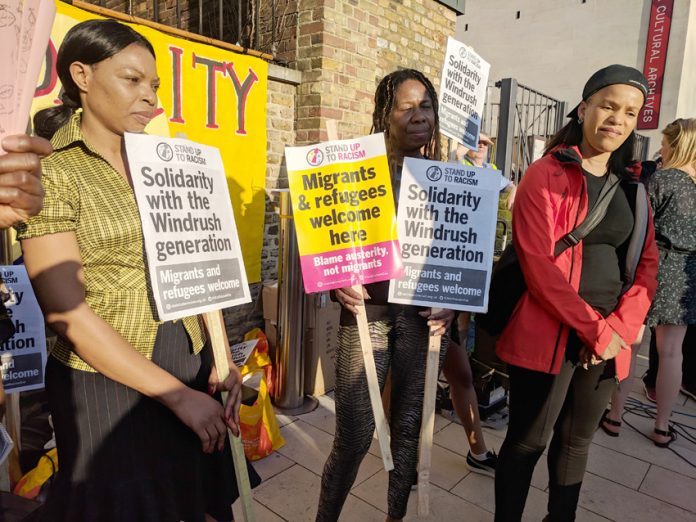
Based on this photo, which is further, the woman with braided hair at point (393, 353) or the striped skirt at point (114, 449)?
the woman with braided hair at point (393, 353)

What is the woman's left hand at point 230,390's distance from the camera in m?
1.39

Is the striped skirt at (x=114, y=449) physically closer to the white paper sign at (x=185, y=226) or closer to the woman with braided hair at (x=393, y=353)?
the white paper sign at (x=185, y=226)

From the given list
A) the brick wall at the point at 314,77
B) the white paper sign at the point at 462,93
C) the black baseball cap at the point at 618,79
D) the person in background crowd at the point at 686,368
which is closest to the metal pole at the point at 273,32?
the brick wall at the point at 314,77

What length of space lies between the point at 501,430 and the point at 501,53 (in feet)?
57.2

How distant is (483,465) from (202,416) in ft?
6.84

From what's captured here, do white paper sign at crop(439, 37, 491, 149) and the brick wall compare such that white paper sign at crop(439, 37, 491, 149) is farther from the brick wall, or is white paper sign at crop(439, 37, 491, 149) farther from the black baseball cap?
the brick wall

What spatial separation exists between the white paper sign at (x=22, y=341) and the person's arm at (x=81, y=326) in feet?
3.90

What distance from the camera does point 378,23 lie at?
428cm

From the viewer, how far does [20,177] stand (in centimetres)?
83

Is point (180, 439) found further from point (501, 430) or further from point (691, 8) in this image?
point (691, 8)

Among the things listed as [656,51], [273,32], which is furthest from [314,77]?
[656,51]

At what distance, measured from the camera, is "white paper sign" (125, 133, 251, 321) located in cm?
123

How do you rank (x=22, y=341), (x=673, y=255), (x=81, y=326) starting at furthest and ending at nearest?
(x=673, y=255) → (x=22, y=341) → (x=81, y=326)

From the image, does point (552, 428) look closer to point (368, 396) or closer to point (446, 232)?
point (368, 396)
